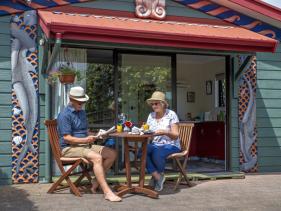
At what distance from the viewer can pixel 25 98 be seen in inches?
252

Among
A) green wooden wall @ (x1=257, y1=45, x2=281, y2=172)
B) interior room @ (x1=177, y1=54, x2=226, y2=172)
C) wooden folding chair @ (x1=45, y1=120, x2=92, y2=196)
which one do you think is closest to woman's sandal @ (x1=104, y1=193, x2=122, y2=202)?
wooden folding chair @ (x1=45, y1=120, x2=92, y2=196)

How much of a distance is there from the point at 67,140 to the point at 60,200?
2.34ft

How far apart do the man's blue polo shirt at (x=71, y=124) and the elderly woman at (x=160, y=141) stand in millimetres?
917

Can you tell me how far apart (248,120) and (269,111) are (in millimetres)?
498

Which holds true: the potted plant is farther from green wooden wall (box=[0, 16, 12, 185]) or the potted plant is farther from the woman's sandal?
the woman's sandal

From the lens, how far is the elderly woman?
225 inches

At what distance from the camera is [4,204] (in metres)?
4.90

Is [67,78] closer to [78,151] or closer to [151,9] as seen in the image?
[78,151]

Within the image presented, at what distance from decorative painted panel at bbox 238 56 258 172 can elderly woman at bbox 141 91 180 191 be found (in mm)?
1993

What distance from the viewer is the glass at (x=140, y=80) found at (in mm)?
7078

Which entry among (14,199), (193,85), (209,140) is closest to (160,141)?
(14,199)

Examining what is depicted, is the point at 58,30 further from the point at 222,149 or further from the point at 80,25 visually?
the point at 222,149

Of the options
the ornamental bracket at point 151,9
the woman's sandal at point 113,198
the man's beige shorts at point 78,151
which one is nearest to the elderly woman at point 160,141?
the man's beige shorts at point 78,151

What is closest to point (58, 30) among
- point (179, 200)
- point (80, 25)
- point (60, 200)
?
point (80, 25)
